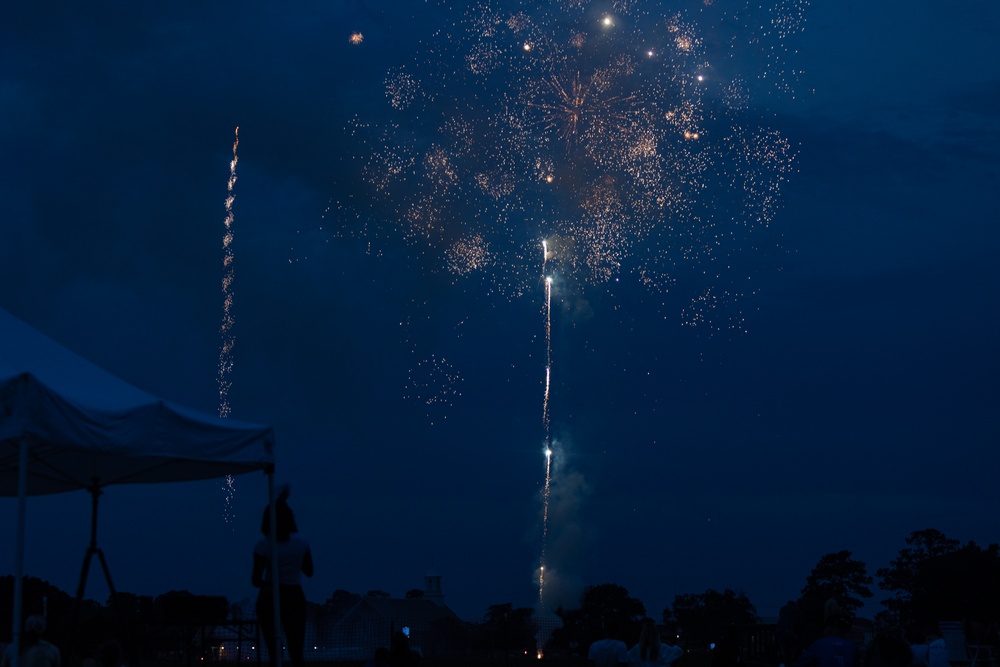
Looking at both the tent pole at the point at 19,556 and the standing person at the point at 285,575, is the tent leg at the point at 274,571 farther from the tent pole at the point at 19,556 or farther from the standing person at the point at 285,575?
the tent pole at the point at 19,556

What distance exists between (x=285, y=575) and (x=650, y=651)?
147 inches

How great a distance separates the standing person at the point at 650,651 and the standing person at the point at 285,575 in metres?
3.37

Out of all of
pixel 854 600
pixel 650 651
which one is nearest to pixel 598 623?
pixel 650 651

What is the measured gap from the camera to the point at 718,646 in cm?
1403

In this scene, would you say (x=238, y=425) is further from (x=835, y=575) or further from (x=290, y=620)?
(x=835, y=575)

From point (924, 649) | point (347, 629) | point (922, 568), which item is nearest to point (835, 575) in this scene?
point (922, 568)

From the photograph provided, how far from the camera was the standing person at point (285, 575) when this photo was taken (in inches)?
422

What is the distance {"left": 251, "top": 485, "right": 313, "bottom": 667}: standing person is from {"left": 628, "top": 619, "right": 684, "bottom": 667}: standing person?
3.37 meters

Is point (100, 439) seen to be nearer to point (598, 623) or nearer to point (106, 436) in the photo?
point (106, 436)

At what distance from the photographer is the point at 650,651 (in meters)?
10.6

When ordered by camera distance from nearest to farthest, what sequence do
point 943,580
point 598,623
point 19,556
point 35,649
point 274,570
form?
point 19,556, point 35,649, point 274,570, point 598,623, point 943,580

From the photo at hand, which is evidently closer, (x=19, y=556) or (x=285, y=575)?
(x=19, y=556)

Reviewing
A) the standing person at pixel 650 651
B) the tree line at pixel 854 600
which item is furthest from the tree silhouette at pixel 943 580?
the standing person at pixel 650 651

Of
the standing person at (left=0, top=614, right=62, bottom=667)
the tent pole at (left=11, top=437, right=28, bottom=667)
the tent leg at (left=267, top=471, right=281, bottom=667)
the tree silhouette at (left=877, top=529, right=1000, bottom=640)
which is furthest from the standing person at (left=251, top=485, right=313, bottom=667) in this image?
the tree silhouette at (left=877, top=529, right=1000, bottom=640)
